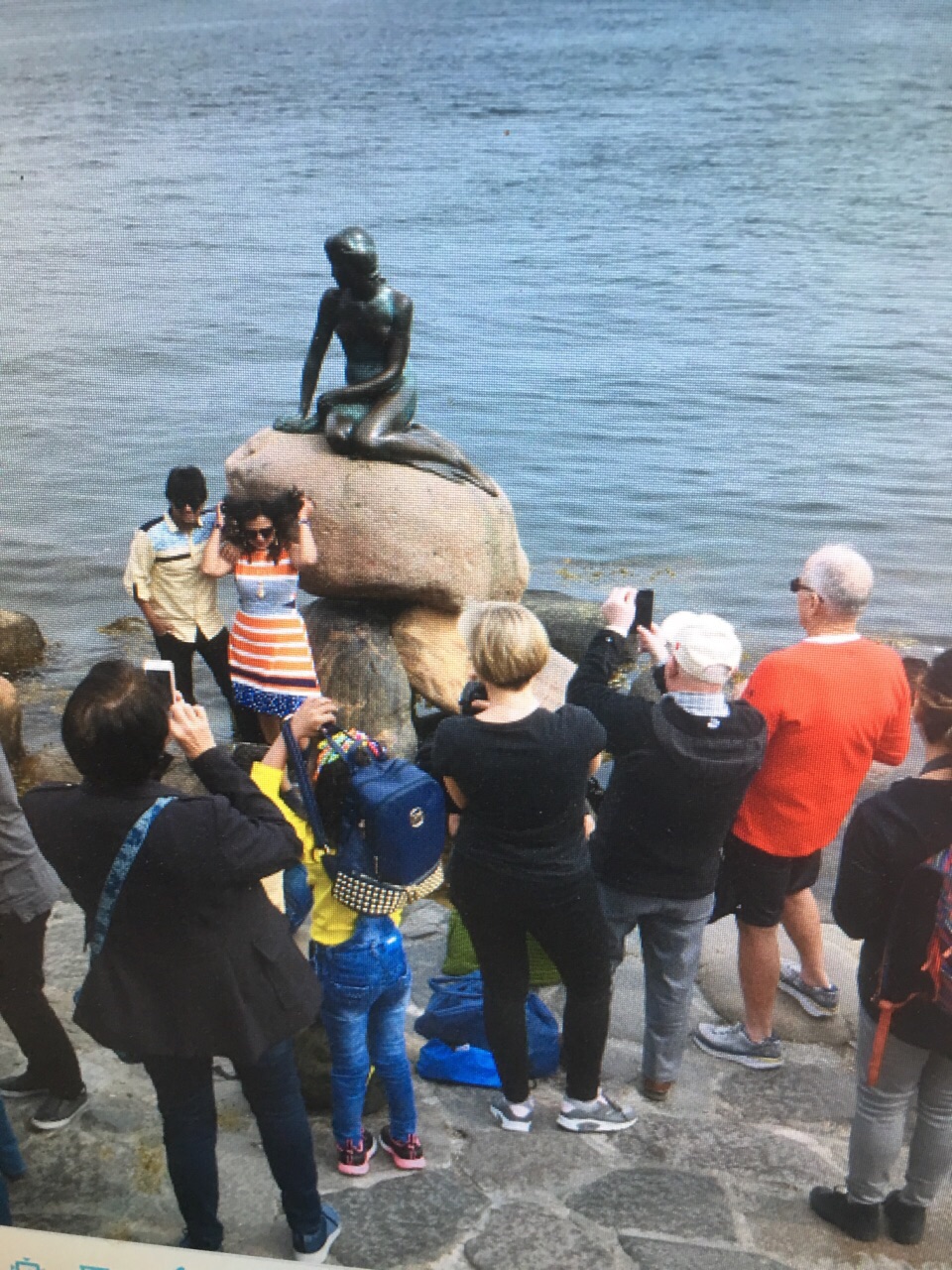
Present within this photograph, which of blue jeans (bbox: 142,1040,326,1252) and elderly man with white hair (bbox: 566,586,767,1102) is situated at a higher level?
elderly man with white hair (bbox: 566,586,767,1102)

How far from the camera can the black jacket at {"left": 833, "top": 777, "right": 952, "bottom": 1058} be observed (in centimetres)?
199

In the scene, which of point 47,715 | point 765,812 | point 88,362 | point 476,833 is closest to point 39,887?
point 476,833

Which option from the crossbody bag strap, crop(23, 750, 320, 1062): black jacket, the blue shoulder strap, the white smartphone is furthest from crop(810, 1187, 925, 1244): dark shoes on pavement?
the white smartphone

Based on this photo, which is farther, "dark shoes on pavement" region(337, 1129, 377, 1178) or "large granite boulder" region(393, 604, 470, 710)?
"large granite boulder" region(393, 604, 470, 710)

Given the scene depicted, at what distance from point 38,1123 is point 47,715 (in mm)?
2715

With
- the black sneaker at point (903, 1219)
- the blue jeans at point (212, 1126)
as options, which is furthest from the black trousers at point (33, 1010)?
the black sneaker at point (903, 1219)

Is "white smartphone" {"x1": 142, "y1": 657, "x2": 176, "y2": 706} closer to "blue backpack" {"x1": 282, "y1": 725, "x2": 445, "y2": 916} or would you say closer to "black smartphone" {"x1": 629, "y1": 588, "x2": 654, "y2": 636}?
"blue backpack" {"x1": 282, "y1": 725, "x2": 445, "y2": 916}

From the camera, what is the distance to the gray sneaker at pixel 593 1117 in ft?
7.98

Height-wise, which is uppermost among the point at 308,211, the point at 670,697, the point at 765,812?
the point at 308,211

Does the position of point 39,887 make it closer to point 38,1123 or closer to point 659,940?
point 38,1123

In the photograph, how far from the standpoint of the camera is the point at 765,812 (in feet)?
8.44

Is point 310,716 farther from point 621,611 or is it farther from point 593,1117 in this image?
point 593,1117

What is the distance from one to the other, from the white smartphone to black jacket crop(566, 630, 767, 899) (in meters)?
0.83

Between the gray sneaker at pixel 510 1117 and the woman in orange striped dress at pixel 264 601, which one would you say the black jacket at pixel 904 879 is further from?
the woman in orange striped dress at pixel 264 601
